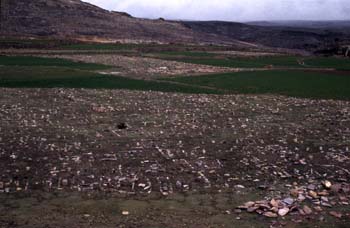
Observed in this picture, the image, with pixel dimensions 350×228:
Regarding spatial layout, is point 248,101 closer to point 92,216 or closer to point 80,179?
point 80,179

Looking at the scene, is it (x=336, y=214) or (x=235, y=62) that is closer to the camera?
(x=336, y=214)

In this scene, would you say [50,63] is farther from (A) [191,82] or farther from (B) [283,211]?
(B) [283,211]

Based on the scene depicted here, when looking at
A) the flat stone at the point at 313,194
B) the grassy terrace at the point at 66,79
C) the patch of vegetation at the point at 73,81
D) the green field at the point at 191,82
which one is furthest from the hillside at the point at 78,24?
the flat stone at the point at 313,194

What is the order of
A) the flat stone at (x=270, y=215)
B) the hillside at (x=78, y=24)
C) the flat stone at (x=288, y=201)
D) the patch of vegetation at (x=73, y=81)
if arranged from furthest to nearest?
the hillside at (x=78, y=24), the patch of vegetation at (x=73, y=81), the flat stone at (x=288, y=201), the flat stone at (x=270, y=215)

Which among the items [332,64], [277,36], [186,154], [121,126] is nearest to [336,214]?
[186,154]

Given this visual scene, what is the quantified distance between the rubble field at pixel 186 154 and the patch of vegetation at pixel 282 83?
6721mm

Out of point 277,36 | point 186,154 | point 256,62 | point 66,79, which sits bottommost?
point 256,62

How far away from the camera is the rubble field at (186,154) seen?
34.9 ft

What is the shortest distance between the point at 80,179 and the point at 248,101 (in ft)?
46.7

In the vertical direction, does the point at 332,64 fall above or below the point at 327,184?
below

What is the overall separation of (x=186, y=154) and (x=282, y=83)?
2128cm

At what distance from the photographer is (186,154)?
13523mm

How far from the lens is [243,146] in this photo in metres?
14.5

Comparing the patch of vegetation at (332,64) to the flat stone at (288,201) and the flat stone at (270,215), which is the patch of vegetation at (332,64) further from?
the flat stone at (270,215)
